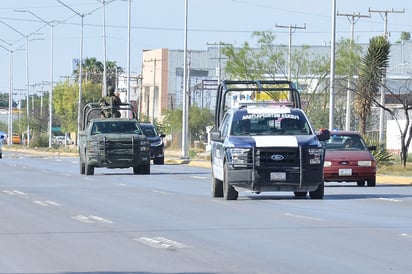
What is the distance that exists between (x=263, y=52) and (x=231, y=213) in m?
53.4

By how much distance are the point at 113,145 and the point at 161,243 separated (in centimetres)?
2442

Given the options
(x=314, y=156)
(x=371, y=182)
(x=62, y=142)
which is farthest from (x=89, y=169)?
(x=62, y=142)

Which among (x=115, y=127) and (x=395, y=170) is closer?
(x=115, y=127)

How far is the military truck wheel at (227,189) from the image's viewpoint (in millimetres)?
24781

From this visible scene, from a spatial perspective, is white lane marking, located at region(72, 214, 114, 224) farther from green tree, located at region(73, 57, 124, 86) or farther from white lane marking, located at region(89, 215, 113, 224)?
green tree, located at region(73, 57, 124, 86)

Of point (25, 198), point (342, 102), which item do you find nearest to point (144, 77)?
point (342, 102)

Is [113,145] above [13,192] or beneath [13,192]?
above

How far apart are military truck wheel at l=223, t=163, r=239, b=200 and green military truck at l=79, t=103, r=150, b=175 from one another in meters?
14.7

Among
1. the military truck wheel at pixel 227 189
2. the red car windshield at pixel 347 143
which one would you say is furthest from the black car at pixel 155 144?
the military truck wheel at pixel 227 189

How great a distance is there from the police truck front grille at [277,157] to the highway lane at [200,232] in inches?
33.1

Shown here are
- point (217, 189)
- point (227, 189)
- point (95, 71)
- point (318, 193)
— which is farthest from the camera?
point (95, 71)

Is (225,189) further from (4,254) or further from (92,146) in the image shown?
(92,146)

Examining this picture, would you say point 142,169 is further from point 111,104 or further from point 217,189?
point 217,189

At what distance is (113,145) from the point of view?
131 ft
